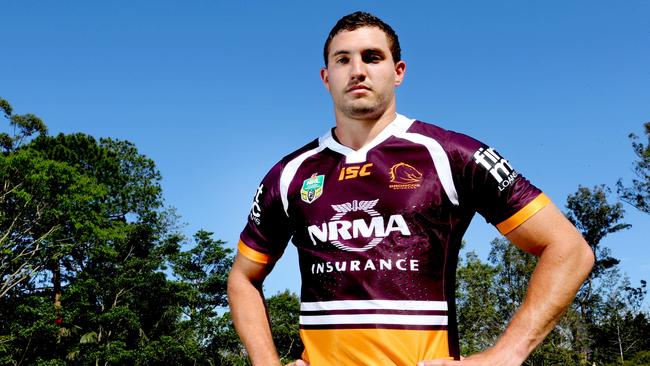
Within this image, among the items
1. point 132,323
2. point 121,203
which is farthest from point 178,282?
point 121,203

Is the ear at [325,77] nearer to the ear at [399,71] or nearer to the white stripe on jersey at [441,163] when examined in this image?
the ear at [399,71]

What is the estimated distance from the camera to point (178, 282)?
43719mm

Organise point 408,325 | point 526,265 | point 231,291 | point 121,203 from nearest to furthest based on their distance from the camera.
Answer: point 408,325
point 231,291
point 121,203
point 526,265

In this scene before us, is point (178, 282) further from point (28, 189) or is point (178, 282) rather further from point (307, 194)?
point (307, 194)

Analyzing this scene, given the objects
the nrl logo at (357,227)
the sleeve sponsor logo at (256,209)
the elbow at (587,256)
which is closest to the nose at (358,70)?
the nrl logo at (357,227)

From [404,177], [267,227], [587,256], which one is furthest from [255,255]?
[587,256]

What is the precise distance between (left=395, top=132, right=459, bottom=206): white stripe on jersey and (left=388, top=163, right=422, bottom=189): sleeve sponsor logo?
0.12m

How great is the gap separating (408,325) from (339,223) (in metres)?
0.68

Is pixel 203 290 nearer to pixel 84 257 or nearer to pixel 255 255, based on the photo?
pixel 84 257

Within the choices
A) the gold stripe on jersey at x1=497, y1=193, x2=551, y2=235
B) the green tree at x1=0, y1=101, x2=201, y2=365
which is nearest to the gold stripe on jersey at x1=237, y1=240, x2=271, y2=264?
the gold stripe on jersey at x1=497, y1=193, x2=551, y2=235

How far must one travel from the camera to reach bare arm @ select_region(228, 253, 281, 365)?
3588mm

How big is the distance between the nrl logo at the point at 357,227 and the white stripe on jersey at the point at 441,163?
11.7 inches

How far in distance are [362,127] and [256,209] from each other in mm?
902

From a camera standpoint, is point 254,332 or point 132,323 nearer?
point 254,332
